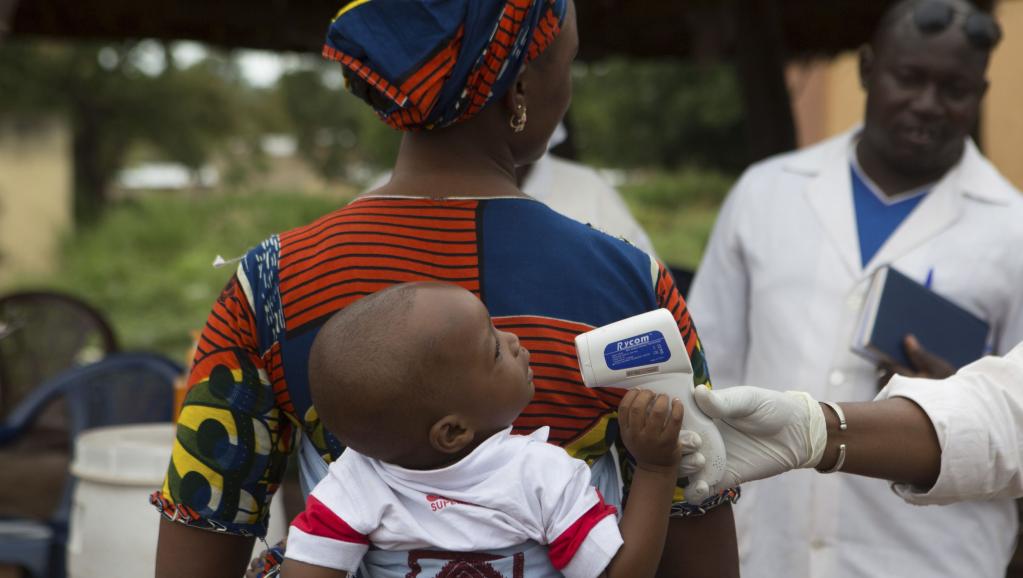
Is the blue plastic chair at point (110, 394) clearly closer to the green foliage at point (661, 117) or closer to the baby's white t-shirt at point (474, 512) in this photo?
the baby's white t-shirt at point (474, 512)

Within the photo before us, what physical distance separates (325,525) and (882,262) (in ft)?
6.07

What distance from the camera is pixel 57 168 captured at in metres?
17.5

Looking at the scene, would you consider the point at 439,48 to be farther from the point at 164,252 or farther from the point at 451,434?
the point at 164,252

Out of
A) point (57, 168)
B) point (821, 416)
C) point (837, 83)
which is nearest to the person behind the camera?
point (821, 416)

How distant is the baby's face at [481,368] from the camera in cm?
132

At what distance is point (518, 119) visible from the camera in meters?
1.52

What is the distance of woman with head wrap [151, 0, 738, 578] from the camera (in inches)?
56.5

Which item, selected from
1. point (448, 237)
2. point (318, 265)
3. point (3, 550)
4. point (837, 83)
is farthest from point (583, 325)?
point (837, 83)

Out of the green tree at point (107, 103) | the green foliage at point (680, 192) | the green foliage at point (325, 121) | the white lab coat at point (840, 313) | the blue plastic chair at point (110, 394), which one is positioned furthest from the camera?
the green foliage at point (325, 121)

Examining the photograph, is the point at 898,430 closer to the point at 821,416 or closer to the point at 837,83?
the point at 821,416

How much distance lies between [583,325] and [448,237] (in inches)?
8.1

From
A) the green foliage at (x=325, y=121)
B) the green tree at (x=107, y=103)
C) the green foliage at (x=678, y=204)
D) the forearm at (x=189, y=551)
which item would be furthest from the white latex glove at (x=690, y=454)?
the green foliage at (x=325, y=121)

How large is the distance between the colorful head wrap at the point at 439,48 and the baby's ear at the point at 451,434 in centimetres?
40

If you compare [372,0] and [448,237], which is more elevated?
[372,0]
